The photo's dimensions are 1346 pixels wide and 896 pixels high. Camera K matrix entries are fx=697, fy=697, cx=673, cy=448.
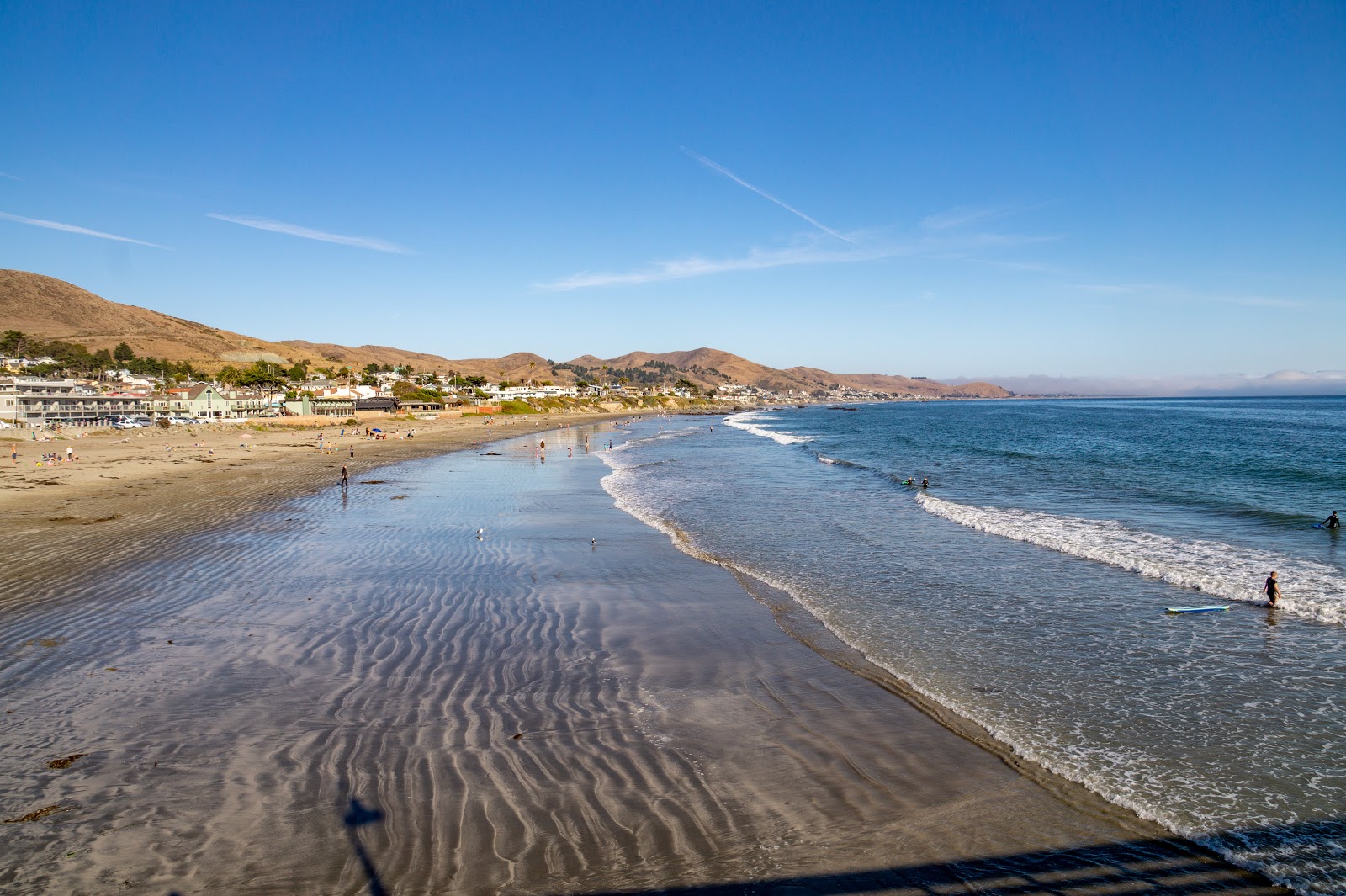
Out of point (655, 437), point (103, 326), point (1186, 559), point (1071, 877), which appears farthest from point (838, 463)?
point (103, 326)

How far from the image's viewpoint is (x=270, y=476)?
33.9m

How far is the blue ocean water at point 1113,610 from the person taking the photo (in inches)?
277

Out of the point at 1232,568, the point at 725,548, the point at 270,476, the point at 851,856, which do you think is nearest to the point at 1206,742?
the point at 851,856

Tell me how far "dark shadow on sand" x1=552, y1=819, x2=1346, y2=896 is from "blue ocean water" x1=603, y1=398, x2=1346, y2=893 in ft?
0.79

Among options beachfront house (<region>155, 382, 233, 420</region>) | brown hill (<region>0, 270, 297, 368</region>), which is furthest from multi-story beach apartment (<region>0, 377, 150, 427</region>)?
brown hill (<region>0, 270, 297, 368</region>)

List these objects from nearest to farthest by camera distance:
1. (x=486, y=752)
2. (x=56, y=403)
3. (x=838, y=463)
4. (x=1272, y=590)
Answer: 1. (x=486, y=752)
2. (x=1272, y=590)
3. (x=838, y=463)
4. (x=56, y=403)

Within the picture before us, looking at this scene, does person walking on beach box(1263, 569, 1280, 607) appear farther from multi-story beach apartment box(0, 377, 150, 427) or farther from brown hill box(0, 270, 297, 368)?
brown hill box(0, 270, 297, 368)

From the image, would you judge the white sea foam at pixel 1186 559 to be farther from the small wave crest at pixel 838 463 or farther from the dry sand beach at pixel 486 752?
the small wave crest at pixel 838 463

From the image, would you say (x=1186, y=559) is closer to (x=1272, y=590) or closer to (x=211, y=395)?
(x=1272, y=590)

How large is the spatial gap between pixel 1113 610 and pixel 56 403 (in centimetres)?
8536

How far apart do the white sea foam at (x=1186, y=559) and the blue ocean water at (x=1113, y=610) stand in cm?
9

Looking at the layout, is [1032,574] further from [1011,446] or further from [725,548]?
[1011,446]

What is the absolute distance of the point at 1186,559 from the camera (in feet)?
54.3

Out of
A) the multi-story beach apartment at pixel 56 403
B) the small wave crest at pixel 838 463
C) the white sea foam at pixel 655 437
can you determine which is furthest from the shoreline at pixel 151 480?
the small wave crest at pixel 838 463
